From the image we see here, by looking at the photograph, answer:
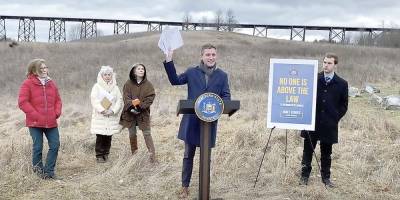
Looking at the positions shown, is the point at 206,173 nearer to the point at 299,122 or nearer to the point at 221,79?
the point at 221,79

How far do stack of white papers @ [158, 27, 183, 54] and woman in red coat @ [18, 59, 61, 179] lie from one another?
2.11m

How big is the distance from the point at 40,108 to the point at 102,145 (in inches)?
57.9

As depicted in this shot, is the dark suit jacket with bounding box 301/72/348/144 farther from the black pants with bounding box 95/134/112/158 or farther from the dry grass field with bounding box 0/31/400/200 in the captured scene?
the black pants with bounding box 95/134/112/158

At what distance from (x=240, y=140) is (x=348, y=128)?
2.66 m

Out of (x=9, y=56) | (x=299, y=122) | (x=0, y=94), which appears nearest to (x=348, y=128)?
(x=299, y=122)

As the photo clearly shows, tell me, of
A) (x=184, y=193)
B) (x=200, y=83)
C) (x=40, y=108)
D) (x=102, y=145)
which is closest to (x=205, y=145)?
(x=200, y=83)

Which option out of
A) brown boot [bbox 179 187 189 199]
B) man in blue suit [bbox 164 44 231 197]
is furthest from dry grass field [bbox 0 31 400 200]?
man in blue suit [bbox 164 44 231 197]

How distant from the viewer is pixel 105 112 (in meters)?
7.24

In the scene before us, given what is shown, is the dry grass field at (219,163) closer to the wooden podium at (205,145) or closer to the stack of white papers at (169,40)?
the wooden podium at (205,145)

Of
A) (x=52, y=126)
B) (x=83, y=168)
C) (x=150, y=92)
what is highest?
(x=150, y=92)

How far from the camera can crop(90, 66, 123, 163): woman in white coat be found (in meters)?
7.27

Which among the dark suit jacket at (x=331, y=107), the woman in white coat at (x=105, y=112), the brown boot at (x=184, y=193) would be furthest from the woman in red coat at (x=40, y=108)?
the dark suit jacket at (x=331, y=107)

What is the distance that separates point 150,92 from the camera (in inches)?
287

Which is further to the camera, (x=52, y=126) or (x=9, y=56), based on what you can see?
(x=9, y=56)
